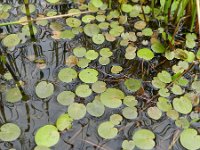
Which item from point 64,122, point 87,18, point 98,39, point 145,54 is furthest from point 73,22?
point 64,122

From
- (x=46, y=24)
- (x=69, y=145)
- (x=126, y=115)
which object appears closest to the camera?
(x=69, y=145)

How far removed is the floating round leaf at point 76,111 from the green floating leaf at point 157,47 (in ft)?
1.80

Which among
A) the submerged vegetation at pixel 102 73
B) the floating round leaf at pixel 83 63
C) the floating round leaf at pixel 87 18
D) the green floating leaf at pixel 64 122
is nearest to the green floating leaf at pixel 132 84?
the submerged vegetation at pixel 102 73

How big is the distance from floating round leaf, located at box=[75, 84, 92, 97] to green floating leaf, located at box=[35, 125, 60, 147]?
218 mm

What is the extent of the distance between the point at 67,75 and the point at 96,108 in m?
0.24

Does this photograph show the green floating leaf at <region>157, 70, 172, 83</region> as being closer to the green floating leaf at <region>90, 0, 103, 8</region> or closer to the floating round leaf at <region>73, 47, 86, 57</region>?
the floating round leaf at <region>73, 47, 86, 57</region>

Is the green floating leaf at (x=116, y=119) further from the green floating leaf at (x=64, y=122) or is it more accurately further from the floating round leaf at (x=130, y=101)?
the green floating leaf at (x=64, y=122)

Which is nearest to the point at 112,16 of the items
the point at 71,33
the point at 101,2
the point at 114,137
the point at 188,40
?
the point at 101,2

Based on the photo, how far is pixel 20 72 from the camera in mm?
1688

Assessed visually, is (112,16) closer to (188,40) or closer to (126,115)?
(188,40)

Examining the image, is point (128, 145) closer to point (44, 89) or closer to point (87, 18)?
point (44, 89)

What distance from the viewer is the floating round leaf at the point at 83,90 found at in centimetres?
162

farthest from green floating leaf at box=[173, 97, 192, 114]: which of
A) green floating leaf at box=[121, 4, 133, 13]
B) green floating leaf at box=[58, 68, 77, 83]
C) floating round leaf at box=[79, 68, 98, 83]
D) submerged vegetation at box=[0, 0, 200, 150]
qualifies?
green floating leaf at box=[121, 4, 133, 13]

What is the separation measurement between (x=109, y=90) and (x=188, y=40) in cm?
59
